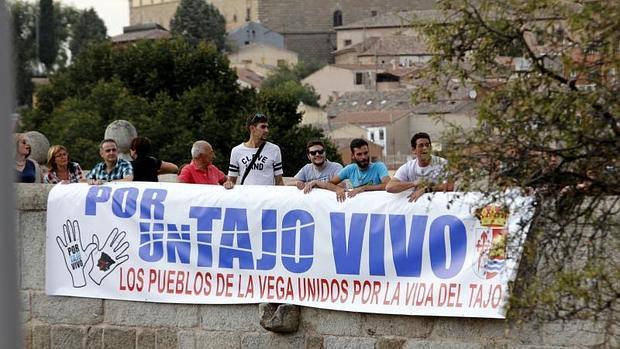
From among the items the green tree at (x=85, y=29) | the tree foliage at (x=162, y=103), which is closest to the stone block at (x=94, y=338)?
the tree foliage at (x=162, y=103)

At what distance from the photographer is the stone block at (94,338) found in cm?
1073

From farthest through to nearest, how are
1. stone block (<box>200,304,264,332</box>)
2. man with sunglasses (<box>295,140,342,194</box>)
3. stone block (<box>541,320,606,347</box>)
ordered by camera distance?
man with sunglasses (<box>295,140,342,194</box>) < stone block (<box>200,304,264,332</box>) < stone block (<box>541,320,606,347</box>)

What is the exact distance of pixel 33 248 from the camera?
11.0 meters

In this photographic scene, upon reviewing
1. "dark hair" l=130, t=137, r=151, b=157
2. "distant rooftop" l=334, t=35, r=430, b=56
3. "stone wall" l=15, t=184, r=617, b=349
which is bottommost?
"stone wall" l=15, t=184, r=617, b=349

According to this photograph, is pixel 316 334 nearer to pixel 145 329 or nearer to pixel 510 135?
pixel 145 329

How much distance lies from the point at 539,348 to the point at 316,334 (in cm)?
148

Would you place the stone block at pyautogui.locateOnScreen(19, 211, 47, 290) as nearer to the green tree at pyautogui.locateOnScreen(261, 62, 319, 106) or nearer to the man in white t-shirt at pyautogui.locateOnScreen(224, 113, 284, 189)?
the man in white t-shirt at pyautogui.locateOnScreen(224, 113, 284, 189)

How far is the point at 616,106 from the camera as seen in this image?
5.88 metres

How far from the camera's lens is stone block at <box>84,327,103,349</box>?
1073 cm

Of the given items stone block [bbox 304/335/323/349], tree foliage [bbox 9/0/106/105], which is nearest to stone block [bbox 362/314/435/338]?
stone block [bbox 304/335/323/349]

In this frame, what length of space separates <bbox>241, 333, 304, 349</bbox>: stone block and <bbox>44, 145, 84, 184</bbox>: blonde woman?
2.04m

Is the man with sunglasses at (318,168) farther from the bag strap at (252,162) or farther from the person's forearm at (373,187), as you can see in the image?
the person's forearm at (373,187)

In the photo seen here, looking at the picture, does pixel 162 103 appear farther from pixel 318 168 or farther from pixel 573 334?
pixel 573 334

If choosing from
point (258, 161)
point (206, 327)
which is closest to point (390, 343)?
point (206, 327)
